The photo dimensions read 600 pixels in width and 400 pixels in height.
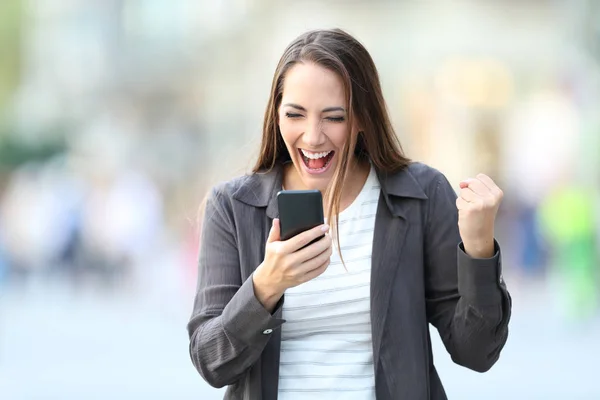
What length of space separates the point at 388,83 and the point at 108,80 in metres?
5.53

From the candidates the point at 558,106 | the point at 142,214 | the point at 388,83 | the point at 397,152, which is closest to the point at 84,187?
Answer: the point at 142,214

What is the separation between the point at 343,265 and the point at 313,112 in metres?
0.33

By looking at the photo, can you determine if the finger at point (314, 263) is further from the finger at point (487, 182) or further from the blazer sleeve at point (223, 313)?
the finger at point (487, 182)

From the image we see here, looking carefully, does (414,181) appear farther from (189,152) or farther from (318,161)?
(189,152)

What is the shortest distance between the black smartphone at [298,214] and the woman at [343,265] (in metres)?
0.03

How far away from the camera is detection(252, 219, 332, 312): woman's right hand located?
208 cm

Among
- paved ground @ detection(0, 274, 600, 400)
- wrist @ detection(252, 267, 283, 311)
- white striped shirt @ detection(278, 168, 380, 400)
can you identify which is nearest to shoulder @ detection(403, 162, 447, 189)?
white striped shirt @ detection(278, 168, 380, 400)

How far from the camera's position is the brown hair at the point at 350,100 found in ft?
7.55

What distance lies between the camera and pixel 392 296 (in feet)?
7.29

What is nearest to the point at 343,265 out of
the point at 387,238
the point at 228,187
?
the point at 387,238

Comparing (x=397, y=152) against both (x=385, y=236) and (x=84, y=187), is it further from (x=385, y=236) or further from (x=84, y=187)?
(x=84, y=187)

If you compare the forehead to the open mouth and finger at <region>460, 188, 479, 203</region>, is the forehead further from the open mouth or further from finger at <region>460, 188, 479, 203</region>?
finger at <region>460, 188, 479, 203</region>

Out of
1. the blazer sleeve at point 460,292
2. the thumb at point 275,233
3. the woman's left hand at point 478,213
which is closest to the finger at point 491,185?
the woman's left hand at point 478,213

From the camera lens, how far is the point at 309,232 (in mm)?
2100
